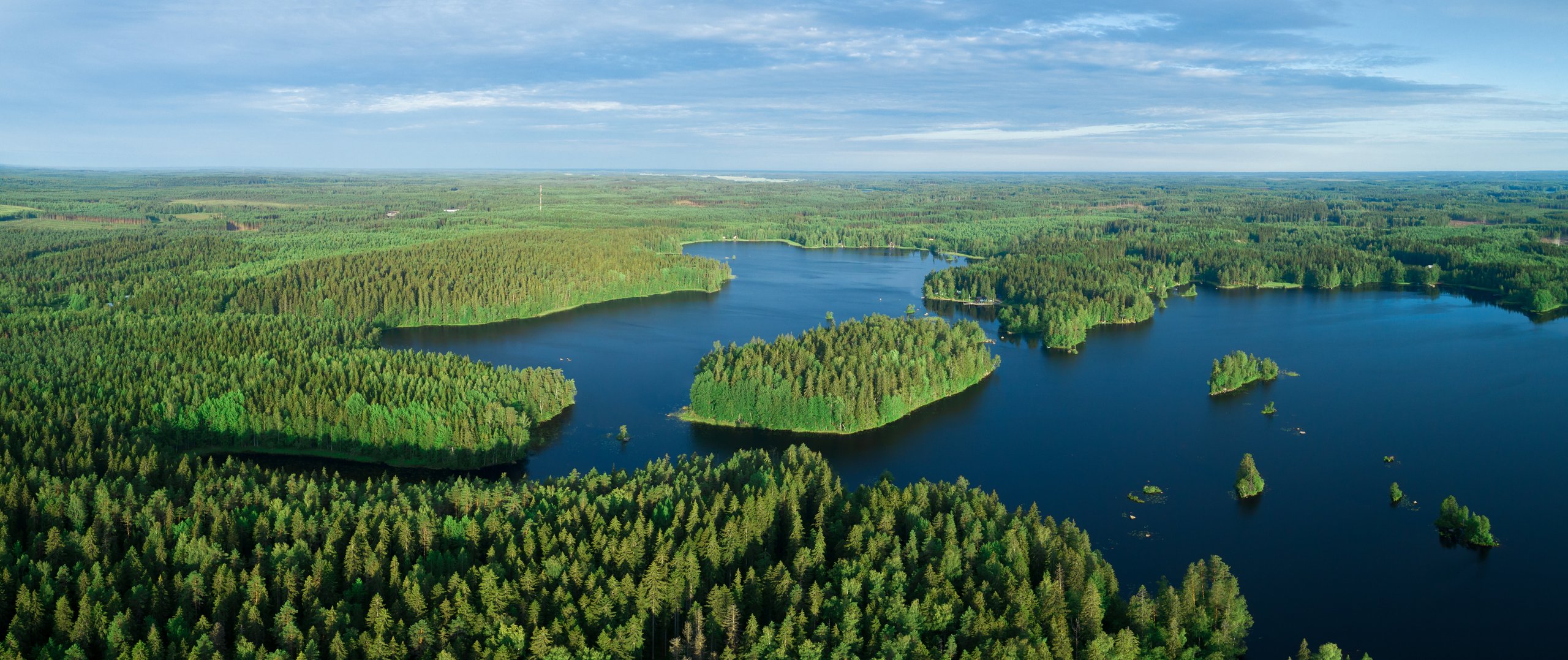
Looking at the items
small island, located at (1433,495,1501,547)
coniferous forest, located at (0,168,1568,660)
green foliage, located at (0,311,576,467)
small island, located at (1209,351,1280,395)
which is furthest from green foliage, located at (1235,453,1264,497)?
green foliage, located at (0,311,576,467)

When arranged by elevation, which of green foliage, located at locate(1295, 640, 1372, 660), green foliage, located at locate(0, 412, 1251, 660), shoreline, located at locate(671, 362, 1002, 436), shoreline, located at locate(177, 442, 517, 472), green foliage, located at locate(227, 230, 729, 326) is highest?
green foliage, located at locate(227, 230, 729, 326)

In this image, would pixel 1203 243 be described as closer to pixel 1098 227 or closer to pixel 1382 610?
pixel 1098 227

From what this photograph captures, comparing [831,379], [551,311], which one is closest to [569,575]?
[831,379]

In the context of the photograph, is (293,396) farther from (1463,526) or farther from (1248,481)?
(1463,526)

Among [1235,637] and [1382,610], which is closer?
[1235,637]

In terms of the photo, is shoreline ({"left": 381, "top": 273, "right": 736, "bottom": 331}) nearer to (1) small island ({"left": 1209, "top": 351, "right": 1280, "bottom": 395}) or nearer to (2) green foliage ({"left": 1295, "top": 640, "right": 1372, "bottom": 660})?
(1) small island ({"left": 1209, "top": 351, "right": 1280, "bottom": 395})

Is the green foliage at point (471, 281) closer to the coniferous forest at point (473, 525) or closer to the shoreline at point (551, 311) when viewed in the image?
the shoreline at point (551, 311)

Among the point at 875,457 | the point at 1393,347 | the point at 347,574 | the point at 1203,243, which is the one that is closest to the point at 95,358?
the point at 347,574
